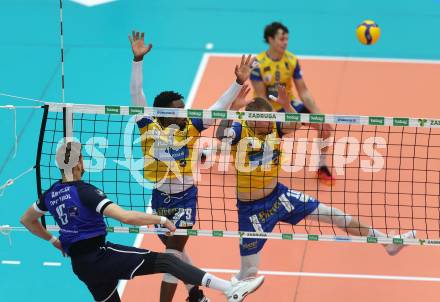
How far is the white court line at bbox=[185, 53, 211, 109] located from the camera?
1655 cm

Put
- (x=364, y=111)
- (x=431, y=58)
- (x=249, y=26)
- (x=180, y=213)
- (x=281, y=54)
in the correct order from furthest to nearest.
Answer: (x=249, y=26), (x=431, y=58), (x=364, y=111), (x=281, y=54), (x=180, y=213)

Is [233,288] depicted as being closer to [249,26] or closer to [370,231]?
[370,231]

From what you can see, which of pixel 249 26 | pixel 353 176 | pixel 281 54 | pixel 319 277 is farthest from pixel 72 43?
pixel 319 277

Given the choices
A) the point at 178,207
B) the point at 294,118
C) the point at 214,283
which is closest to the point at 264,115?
the point at 294,118

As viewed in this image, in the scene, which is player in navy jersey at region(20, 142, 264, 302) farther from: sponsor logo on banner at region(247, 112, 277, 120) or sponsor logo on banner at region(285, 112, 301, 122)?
sponsor logo on banner at region(285, 112, 301, 122)

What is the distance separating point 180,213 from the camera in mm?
10531

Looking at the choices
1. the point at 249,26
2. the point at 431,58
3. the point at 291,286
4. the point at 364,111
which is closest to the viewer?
the point at 291,286

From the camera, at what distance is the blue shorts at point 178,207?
1052 cm

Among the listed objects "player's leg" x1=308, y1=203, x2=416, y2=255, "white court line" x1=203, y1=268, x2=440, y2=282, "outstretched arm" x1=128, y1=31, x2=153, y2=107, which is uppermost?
"outstretched arm" x1=128, y1=31, x2=153, y2=107

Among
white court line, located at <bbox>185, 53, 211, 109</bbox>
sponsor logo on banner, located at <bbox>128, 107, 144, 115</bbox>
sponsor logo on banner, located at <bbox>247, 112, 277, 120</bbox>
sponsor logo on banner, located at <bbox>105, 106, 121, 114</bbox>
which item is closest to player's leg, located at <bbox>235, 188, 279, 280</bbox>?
sponsor logo on banner, located at <bbox>247, 112, 277, 120</bbox>

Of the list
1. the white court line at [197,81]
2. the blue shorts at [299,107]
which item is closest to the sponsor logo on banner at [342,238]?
the blue shorts at [299,107]

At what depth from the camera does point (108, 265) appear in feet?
30.6

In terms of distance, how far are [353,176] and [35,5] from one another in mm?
9857

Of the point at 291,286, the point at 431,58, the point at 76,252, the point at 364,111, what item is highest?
the point at 431,58
